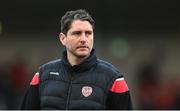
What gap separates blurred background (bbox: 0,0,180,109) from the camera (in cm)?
1355

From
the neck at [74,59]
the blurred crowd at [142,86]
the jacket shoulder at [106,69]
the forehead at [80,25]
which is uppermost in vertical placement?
the forehead at [80,25]

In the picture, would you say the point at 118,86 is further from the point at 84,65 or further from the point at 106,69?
the point at 84,65

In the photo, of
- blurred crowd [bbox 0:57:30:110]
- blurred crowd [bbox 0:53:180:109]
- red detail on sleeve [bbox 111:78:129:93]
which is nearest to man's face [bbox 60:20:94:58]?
red detail on sleeve [bbox 111:78:129:93]

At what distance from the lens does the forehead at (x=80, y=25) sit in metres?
5.00

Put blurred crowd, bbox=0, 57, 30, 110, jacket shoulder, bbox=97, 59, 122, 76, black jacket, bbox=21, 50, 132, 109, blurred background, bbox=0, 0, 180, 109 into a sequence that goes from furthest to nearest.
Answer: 1. blurred background, bbox=0, 0, 180, 109
2. blurred crowd, bbox=0, 57, 30, 110
3. jacket shoulder, bbox=97, 59, 122, 76
4. black jacket, bbox=21, 50, 132, 109

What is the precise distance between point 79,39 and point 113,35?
363 inches

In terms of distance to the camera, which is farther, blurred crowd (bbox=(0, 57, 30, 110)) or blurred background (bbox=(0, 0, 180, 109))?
blurred background (bbox=(0, 0, 180, 109))

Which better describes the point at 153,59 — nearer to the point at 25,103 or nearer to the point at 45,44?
the point at 45,44

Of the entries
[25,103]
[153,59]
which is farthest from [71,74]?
[153,59]

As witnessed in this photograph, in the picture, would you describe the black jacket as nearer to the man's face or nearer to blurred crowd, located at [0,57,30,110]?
the man's face

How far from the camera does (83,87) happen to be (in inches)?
195

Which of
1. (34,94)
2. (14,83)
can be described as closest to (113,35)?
(14,83)

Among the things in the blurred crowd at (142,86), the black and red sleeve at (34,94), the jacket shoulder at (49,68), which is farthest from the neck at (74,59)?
the blurred crowd at (142,86)

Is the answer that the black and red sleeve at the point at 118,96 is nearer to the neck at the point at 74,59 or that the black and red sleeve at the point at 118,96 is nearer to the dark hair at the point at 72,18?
the neck at the point at 74,59
